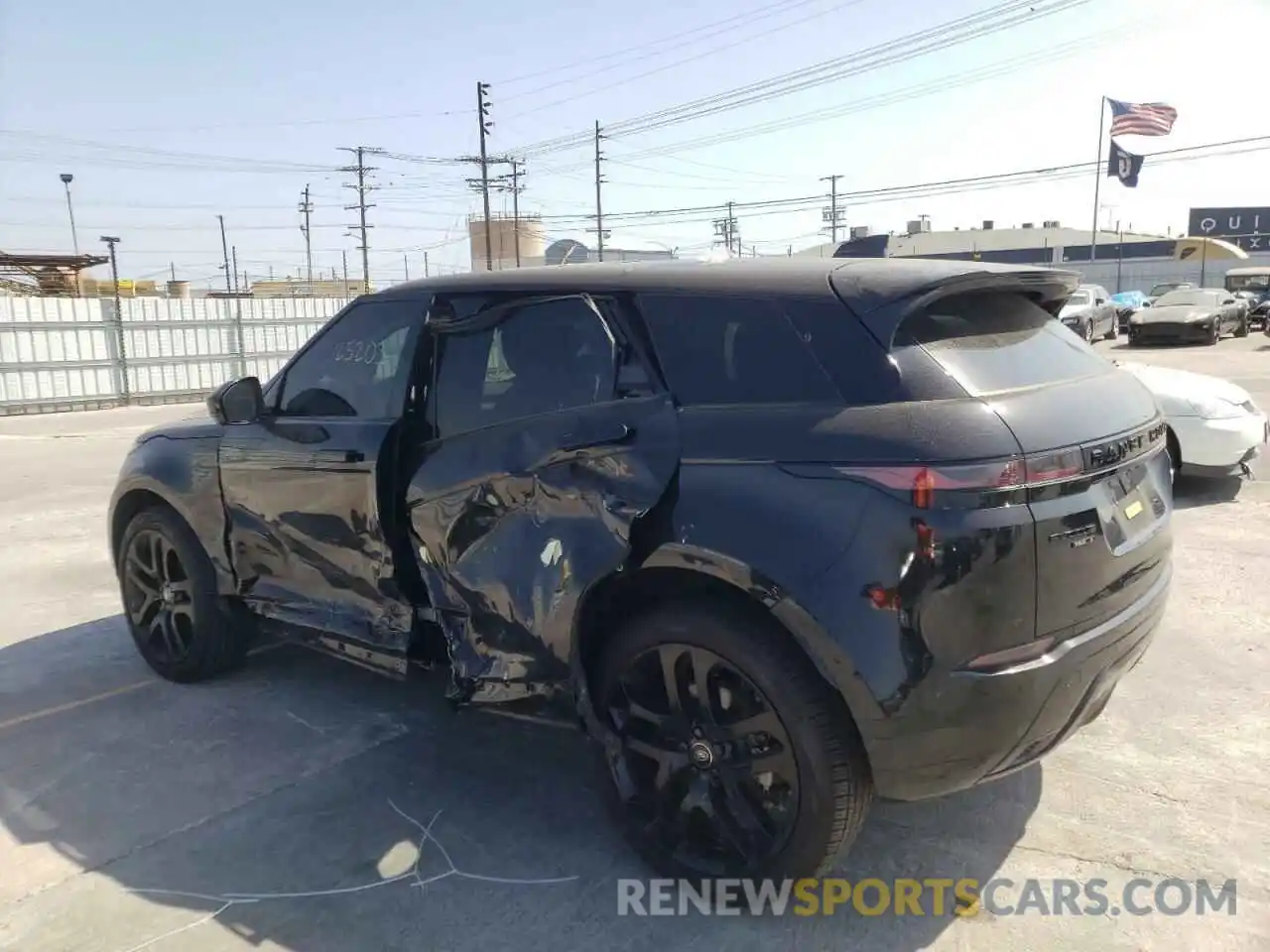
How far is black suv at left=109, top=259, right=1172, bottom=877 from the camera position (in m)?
2.50

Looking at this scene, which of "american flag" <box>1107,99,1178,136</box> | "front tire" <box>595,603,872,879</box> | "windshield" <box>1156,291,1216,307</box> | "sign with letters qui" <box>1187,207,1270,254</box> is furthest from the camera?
"sign with letters qui" <box>1187,207,1270,254</box>

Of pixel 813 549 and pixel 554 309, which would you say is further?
pixel 554 309

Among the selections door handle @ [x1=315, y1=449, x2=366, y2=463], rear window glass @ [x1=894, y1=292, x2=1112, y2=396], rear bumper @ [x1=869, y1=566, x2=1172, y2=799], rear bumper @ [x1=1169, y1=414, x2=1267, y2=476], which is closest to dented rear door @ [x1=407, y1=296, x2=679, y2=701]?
door handle @ [x1=315, y1=449, x2=366, y2=463]

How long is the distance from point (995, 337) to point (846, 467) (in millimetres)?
798

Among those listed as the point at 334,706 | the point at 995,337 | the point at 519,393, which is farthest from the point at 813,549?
the point at 334,706

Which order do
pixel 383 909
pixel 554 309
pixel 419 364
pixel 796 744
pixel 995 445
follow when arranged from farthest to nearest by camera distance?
1. pixel 419 364
2. pixel 554 309
3. pixel 383 909
4. pixel 796 744
5. pixel 995 445

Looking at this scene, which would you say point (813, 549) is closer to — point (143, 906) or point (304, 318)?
point (143, 906)

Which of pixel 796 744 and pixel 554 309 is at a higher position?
pixel 554 309

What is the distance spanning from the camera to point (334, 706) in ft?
14.6

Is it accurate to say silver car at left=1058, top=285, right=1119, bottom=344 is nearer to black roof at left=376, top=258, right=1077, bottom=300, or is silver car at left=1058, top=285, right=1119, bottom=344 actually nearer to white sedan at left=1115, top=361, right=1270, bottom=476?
white sedan at left=1115, top=361, right=1270, bottom=476

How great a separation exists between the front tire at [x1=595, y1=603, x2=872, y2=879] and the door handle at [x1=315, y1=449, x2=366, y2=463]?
135 cm

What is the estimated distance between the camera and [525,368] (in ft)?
11.3

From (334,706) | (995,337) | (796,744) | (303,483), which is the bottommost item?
(334,706)

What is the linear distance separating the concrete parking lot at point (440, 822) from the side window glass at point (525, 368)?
1.40 metres
